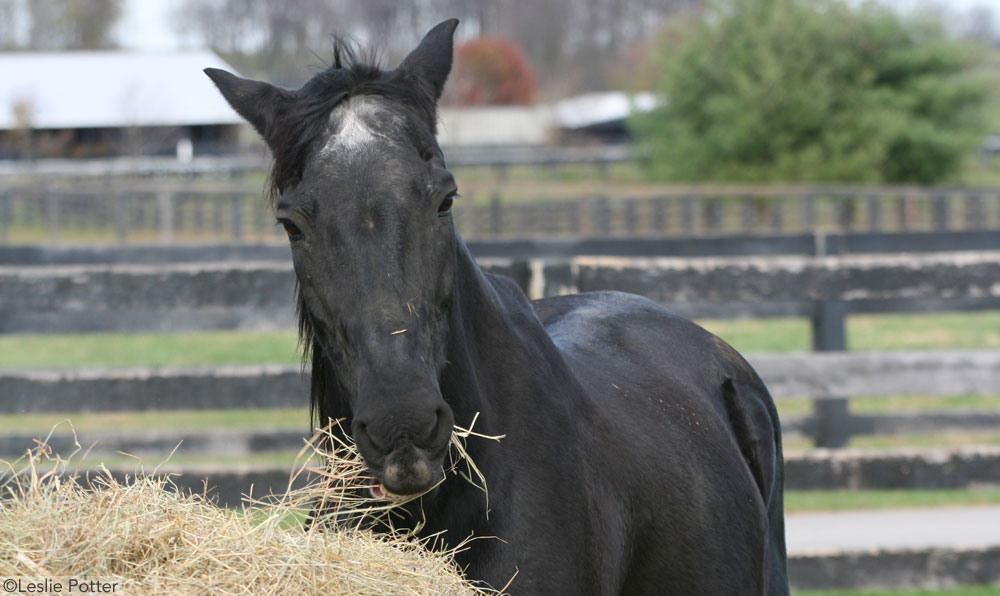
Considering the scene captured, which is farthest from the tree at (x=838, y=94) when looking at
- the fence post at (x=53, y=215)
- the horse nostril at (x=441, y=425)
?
the horse nostril at (x=441, y=425)

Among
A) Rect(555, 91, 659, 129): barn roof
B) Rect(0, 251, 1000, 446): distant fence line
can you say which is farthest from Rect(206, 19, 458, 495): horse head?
Rect(555, 91, 659, 129): barn roof

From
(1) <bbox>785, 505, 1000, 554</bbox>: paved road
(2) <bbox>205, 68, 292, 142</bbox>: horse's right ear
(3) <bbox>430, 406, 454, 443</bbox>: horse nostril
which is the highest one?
(2) <bbox>205, 68, 292, 142</bbox>: horse's right ear

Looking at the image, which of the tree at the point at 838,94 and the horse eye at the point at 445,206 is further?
the tree at the point at 838,94

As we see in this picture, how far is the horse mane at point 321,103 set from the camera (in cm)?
237

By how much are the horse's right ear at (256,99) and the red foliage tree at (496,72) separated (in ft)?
192

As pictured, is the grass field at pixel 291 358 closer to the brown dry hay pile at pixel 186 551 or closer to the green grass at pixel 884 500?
the green grass at pixel 884 500

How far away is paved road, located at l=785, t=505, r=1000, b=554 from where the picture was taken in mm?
5250

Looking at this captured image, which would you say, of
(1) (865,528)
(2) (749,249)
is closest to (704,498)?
(1) (865,528)

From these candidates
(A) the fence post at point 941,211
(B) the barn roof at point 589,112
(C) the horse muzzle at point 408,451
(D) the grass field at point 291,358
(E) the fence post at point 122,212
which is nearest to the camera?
(C) the horse muzzle at point 408,451

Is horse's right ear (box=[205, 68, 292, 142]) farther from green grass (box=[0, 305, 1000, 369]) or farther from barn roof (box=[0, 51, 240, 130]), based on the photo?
barn roof (box=[0, 51, 240, 130])

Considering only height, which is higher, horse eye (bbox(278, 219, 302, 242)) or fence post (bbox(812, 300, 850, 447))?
horse eye (bbox(278, 219, 302, 242))

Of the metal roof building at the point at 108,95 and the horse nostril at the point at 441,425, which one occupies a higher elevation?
the metal roof building at the point at 108,95

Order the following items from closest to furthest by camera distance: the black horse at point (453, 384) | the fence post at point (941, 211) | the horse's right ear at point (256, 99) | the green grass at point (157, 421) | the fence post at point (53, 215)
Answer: the black horse at point (453, 384) < the horse's right ear at point (256, 99) < the green grass at point (157, 421) < the fence post at point (941, 211) < the fence post at point (53, 215)

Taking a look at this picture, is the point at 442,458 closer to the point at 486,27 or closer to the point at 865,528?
the point at 865,528
